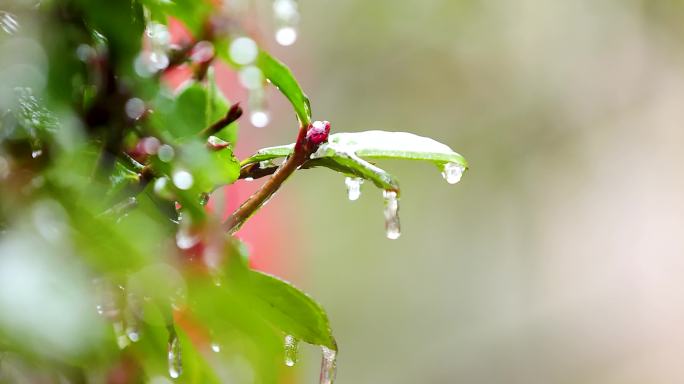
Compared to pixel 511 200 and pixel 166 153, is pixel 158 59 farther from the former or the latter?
pixel 511 200

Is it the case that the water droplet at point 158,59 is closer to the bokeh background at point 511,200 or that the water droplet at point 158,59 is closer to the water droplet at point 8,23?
the water droplet at point 8,23

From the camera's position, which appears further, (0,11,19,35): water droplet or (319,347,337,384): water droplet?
(319,347,337,384): water droplet

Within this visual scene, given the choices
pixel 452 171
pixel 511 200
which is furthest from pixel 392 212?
pixel 511 200

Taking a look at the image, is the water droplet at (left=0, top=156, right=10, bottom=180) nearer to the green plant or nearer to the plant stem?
the green plant

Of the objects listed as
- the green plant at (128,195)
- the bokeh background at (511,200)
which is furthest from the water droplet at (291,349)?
the bokeh background at (511,200)

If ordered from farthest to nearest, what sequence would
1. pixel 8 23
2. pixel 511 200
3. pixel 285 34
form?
pixel 511 200, pixel 285 34, pixel 8 23

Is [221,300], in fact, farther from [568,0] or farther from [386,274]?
[568,0]

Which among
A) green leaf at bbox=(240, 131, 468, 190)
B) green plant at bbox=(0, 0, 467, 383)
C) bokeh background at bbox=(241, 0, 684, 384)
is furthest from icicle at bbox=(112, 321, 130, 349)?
bokeh background at bbox=(241, 0, 684, 384)
